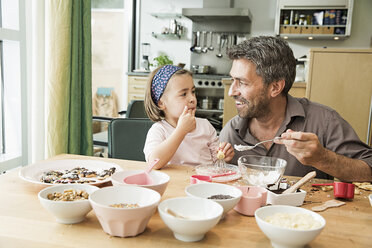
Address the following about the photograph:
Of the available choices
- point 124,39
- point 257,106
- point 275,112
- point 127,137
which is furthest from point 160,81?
point 124,39

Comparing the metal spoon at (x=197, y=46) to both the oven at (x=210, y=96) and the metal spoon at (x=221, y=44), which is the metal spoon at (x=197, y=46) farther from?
the oven at (x=210, y=96)

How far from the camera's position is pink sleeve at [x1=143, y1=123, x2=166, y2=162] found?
154 centimetres

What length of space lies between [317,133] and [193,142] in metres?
0.62

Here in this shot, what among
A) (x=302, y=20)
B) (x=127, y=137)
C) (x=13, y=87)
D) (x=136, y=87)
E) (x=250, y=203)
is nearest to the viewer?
(x=250, y=203)

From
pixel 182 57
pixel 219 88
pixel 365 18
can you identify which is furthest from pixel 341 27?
pixel 182 57

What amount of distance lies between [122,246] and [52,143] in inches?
68.5

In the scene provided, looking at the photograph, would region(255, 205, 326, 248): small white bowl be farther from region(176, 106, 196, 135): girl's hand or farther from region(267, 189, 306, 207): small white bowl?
region(176, 106, 196, 135): girl's hand

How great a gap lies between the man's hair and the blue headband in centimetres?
34

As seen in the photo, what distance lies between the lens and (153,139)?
Answer: 1592 millimetres

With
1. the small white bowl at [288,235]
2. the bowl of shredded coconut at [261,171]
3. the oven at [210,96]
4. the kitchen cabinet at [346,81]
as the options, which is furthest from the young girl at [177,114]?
the oven at [210,96]

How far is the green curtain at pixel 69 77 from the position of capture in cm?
222

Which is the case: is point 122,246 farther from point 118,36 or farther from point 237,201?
point 118,36

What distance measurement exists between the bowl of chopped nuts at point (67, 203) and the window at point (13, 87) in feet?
5.87

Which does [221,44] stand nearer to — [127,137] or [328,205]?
[127,137]
